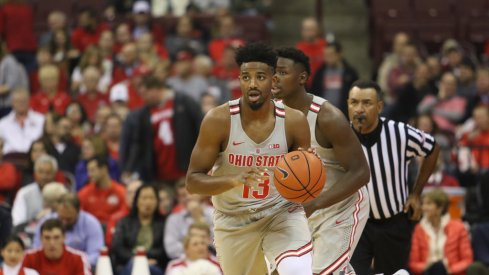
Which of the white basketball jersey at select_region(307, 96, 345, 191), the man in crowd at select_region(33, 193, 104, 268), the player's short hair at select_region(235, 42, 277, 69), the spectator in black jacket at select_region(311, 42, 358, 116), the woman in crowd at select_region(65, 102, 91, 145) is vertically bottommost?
the man in crowd at select_region(33, 193, 104, 268)

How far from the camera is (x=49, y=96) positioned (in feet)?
51.0

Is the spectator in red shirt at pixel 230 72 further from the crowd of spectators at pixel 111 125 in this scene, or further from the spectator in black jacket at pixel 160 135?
the spectator in black jacket at pixel 160 135

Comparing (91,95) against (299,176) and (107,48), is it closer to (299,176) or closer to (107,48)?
(107,48)

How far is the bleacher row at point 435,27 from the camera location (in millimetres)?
17172

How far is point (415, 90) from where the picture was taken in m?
15.1

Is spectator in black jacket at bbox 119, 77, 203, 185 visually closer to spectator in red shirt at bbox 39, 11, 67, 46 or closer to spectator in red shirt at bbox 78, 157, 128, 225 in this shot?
spectator in red shirt at bbox 78, 157, 128, 225

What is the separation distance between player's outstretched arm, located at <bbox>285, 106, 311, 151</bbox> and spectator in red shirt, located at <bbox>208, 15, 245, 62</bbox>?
9032mm

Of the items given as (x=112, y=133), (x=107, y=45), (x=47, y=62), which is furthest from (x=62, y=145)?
(x=107, y=45)

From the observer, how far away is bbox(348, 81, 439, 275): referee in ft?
28.5

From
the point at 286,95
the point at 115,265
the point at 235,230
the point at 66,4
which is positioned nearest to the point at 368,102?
the point at 286,95

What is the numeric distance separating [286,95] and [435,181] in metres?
5.18

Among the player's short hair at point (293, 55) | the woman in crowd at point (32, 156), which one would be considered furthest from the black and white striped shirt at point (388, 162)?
the woman in crowd at point (32, 156)

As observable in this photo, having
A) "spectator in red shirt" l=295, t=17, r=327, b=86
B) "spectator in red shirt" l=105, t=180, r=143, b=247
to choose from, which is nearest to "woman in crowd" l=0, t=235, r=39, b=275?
"spectator in red shirt" l=105, t=180, r=143, b=247

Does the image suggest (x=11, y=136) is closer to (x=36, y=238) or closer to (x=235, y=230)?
(x=36, y=238)
